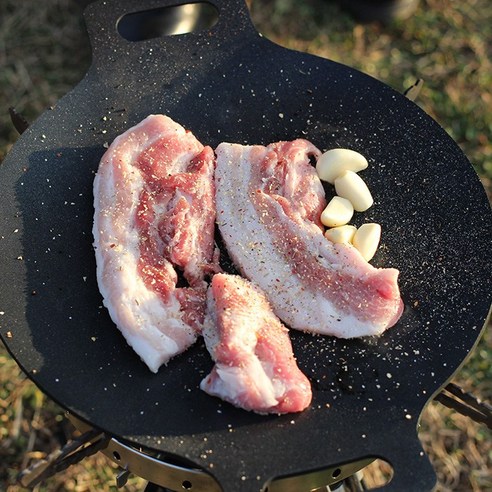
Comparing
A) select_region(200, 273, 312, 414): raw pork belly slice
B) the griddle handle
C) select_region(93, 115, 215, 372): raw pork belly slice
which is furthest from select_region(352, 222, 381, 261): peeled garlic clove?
the griddle handle


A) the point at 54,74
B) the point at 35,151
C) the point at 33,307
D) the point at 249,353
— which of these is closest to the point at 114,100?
the point at 35,151

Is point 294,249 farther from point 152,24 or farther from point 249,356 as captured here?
point 152,24

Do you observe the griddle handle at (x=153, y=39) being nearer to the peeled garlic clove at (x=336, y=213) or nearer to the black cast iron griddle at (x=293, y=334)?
the black cast iron griddle at (x=293, y=334)

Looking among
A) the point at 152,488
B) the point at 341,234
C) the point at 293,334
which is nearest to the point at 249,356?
the point at 293,334

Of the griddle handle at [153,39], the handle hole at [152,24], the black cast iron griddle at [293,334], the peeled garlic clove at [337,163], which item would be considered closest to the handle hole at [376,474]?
the black cast iron griddle at [293,334]

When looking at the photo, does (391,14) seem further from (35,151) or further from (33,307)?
(33,307)

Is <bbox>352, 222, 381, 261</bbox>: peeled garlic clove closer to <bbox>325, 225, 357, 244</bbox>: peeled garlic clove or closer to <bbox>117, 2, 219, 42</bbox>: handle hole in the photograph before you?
<bbox>325, 225, 357, 244</bbox>: peeled garlic clove
